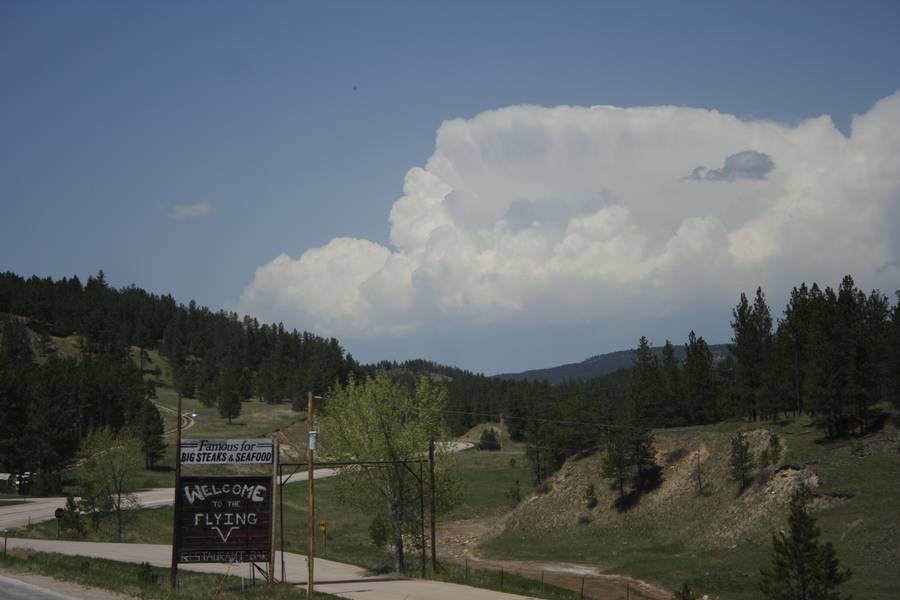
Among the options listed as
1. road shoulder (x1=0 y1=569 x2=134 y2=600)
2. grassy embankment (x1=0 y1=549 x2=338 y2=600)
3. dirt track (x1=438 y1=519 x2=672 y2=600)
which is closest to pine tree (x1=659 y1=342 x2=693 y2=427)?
dirt track (x1=438 y1=519 x2=672 y2=600)

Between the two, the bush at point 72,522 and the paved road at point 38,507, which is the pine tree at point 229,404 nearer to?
the paved road at point 38,507

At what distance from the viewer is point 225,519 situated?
32.2 m

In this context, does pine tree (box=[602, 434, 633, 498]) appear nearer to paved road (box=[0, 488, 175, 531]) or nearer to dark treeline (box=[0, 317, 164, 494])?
paved road (box=[0, 488, 175, 531])

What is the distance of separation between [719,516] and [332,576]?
3820 cm

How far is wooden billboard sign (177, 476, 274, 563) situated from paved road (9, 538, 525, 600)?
15.0 feet

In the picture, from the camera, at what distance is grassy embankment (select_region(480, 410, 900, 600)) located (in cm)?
5172

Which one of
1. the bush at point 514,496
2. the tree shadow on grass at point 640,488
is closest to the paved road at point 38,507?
the bush at point 514,496

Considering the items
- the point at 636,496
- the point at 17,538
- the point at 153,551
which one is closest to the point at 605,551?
the point at 636,496

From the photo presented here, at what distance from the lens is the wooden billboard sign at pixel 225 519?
31.7 metres

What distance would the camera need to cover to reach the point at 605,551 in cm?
6994

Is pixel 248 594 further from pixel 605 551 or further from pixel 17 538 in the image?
pixel 605 551

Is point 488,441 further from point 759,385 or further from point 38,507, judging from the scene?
point 38,507

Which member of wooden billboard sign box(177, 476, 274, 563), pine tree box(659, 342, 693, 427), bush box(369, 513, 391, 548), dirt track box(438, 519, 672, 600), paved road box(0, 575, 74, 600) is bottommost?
dirt track box(438, 519, 672, 600)

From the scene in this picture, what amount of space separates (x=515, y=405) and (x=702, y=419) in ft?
268
